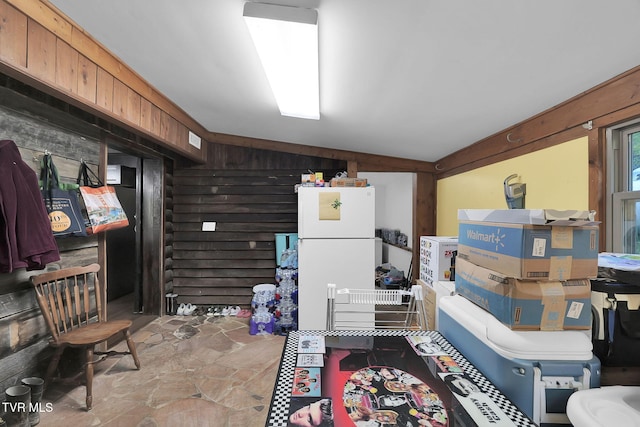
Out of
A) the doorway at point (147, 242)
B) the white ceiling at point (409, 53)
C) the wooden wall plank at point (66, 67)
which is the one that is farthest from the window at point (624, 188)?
the doorway at point (147, 242)

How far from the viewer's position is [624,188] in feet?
5.25

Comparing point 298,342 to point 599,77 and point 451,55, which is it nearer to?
point 451,55

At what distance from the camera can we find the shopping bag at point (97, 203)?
2.35 m

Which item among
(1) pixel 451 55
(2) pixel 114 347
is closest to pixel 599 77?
(1) pixel 451 55

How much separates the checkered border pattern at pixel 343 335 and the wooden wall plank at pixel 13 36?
74.5 inches

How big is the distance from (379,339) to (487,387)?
0.46 meters

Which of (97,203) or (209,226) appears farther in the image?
(209,226)

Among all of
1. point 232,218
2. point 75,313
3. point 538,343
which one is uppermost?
point 232,218

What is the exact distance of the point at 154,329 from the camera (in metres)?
3.41

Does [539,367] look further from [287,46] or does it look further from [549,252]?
[287,46]

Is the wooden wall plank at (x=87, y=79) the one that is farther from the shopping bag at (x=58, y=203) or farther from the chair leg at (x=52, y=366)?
the chair leg at (x=52, y=366)

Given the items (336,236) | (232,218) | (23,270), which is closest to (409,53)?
(336,236)

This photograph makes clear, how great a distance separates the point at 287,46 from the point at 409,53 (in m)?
0.66

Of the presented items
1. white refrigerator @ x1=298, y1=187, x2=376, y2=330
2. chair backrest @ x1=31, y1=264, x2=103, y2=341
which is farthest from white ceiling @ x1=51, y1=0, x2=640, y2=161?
chair backrest @ x1=31, y1=264, x2=103, y2=341
